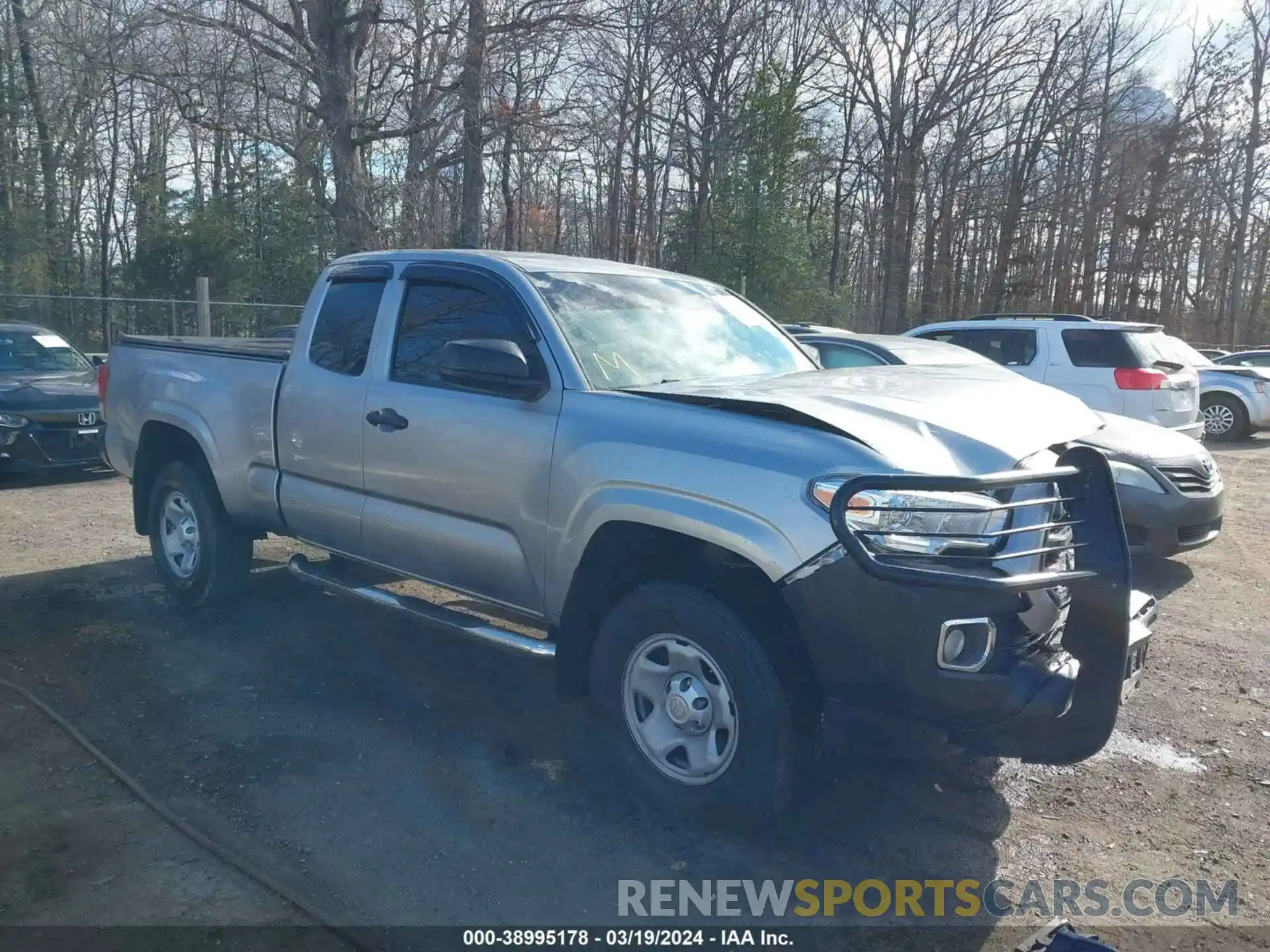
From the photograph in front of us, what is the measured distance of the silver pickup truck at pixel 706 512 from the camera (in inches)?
122

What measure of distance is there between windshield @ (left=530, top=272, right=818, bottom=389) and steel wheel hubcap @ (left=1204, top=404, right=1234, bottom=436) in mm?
13949

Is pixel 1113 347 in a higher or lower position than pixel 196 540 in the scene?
higher

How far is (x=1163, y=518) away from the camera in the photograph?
6.64 metres

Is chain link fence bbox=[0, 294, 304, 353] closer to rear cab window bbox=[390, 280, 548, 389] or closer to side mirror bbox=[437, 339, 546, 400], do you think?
rear cab window bbox=[390, 280, 548, 389]

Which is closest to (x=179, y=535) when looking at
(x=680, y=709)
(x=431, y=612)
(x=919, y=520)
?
(x=431, y=612)

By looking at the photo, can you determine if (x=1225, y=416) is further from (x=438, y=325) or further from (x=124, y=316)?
(x=124, y=316)

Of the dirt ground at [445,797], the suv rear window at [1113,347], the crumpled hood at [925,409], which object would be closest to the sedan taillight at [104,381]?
the dirt ground at [445,797]

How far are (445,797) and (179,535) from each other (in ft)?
10.5

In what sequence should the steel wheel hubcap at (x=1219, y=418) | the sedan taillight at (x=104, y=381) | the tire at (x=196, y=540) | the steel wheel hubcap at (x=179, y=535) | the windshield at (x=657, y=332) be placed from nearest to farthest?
the windshield at (x=657, y=332) → the tire at (x=196, y=540) → the steel wheel hubcap at (x=179, y=535) → the sedan taillight at (x=104, y=381) → the steel wheel hubcap at (x=1219, y=418)

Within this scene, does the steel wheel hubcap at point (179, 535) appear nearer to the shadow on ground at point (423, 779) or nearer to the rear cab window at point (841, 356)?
the shadow on ground at point (423, 779)

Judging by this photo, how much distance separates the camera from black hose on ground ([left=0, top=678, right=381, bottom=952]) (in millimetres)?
3033

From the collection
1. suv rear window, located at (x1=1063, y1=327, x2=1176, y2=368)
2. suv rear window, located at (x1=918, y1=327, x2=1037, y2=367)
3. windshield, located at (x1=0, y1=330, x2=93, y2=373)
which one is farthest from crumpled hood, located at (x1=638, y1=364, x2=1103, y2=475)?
windshield, located at (x1=0, y1=330, x2=93, y2=373)

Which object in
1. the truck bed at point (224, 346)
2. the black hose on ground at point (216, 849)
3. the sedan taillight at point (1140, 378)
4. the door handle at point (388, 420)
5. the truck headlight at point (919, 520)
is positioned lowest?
the black hose on ground at point (216, 849)

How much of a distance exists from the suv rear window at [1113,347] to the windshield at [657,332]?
21.9ft
